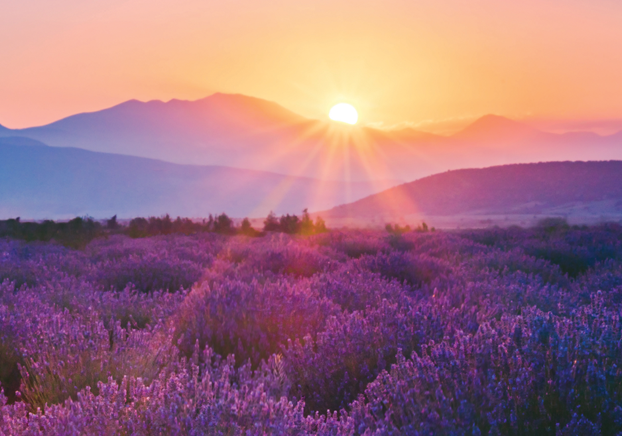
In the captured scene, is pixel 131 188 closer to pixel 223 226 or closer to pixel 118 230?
pixel 118 230

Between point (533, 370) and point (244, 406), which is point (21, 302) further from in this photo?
point (533, 370)

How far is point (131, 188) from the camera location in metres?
138

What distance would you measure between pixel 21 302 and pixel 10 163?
17434 centimetres

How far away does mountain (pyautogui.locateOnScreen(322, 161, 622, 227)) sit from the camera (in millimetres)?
52781

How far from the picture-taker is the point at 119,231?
15.9 metres

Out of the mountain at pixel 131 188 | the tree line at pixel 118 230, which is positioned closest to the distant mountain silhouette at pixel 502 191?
the tree line at pixel 118 230

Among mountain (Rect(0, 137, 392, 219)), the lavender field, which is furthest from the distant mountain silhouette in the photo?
mountain (Rect(0, 137, 392, 219))

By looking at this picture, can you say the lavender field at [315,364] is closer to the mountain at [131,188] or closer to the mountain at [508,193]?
the mountain at [508,193]

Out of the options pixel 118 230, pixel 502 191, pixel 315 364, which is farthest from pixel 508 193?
pixel 315 364

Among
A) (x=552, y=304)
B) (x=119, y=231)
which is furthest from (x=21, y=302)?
(x=119, y=231)

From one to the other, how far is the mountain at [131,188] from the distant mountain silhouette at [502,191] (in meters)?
62.2

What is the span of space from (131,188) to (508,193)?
4271 inches

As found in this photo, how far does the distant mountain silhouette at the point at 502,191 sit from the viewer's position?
5409cm

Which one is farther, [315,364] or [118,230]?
[118,230]
